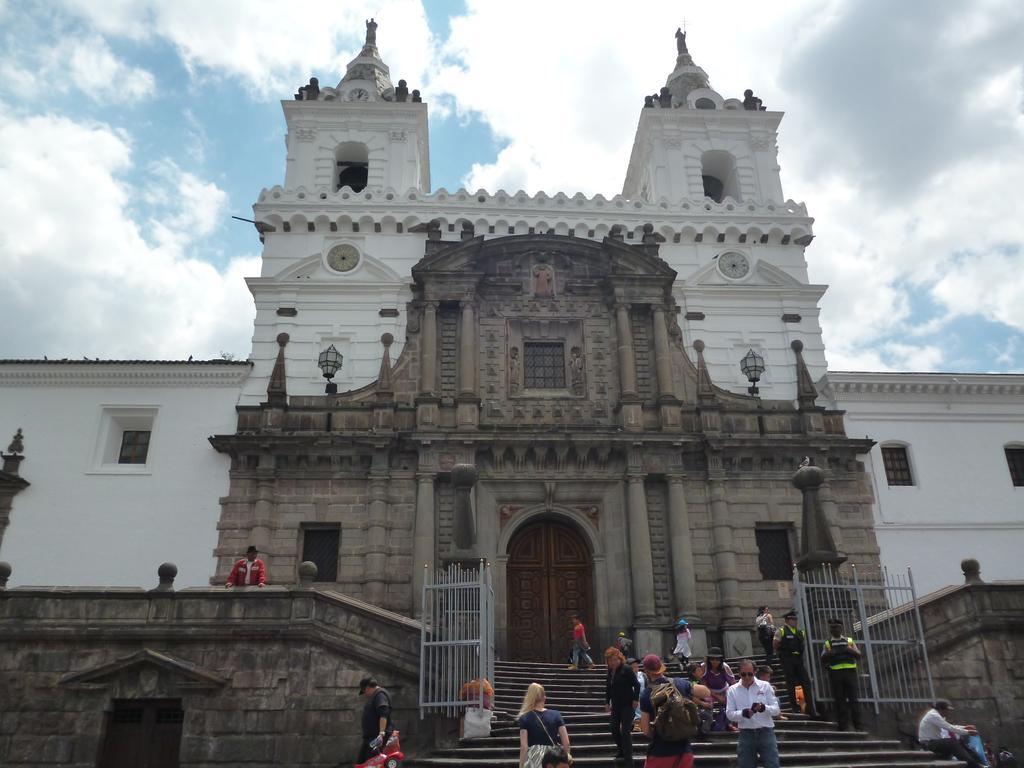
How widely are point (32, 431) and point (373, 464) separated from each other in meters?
9.26

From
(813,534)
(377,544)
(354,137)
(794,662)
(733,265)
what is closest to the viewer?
(794,662)

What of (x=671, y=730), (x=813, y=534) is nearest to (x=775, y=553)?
(x=813, y=534)

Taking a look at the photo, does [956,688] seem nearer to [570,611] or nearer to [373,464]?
[570,611]

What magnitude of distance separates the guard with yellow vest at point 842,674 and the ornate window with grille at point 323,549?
11.9m

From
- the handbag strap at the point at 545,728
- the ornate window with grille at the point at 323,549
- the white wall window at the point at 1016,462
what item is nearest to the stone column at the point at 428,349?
the ornate window with grille at the point at 323,549

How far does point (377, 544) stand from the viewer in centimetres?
2014

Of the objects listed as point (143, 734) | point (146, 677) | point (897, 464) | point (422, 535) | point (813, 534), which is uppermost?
point (897, 464)

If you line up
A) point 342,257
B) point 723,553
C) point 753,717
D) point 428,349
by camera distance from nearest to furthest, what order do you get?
point 753,717, point 723,553, point 428,349, point 342,257

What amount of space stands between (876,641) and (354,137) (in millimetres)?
22240

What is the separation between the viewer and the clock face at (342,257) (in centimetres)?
2481

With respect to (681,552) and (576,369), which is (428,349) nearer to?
(576,369)

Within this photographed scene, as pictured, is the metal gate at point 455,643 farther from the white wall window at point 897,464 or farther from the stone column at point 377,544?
the white wall window at point 897,464

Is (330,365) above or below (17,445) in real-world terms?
above

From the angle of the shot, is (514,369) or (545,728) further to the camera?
(514,369)
